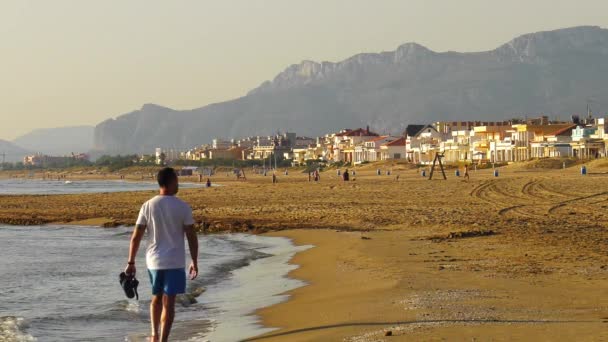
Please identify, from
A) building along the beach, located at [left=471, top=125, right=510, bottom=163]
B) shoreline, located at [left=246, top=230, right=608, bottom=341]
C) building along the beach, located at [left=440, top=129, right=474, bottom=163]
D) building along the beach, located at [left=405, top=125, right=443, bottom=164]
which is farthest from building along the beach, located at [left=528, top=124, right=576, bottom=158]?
shoreline, located at [left=246, top=230, right=608, bottom=341]

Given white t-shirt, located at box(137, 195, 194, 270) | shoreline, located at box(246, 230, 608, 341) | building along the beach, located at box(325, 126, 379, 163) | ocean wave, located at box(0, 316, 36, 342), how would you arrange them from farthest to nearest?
building along the beach, located at box(325, 126, 379, 163)
ocean wave, located at box(0, 316, 36, 342)
shoreline, located at box(246, 230, 608, 341)
white t-shirt, located at box(137, 195, 194, 270)

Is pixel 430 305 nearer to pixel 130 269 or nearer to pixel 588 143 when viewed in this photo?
pixel 130 269

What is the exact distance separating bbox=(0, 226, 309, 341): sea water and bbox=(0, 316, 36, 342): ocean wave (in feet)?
0.04

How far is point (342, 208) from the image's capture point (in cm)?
3228

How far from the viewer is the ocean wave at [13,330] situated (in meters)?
11.0

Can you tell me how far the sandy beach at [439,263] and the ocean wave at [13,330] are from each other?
8.94 ft

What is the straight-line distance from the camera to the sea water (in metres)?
11.4

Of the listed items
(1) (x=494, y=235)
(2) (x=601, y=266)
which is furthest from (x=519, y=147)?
(2) (x=601, y=266)

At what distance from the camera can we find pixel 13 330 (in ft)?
38.0

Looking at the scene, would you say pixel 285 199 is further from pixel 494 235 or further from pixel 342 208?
pixel 494 235

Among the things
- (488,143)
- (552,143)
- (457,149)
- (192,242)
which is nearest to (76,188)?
(552,143)

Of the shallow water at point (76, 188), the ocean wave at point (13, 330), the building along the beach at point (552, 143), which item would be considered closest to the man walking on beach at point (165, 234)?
the ocean wave at point (13, 330)

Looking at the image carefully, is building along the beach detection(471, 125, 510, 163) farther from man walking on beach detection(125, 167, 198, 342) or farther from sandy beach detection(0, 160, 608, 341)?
man walking on beach detection(125, 167, 198, 342)

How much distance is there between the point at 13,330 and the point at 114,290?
377 cm
